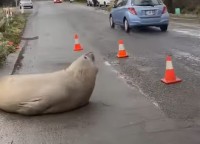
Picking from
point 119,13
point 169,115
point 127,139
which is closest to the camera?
point 127,139

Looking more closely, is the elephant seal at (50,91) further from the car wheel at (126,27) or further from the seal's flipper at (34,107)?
the car wheel at (126,27)

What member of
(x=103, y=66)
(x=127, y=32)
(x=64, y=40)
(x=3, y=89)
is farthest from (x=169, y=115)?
(x=127, y=32)

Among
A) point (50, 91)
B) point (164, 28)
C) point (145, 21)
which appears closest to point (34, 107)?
point (50, 91)

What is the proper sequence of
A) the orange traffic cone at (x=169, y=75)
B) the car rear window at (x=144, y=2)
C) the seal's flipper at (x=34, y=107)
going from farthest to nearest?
1. the car rear window at (x=144, y=2)
2. the orange traffic cone at (x=169, y=75)
3. the seal's flipper at (x=34, y=107)

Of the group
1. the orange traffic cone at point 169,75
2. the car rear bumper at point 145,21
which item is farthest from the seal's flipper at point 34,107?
the car rear bumper at point 145,21

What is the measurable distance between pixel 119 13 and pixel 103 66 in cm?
1008

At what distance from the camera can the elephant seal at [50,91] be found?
736 cm

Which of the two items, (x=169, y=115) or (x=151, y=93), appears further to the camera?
(x=151, y=93)

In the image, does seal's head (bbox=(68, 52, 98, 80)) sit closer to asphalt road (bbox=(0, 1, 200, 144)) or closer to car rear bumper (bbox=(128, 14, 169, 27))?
asphalt road (bbox=(0, 1, 200, 144))

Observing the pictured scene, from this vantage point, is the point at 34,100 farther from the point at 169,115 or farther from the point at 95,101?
the point at 169,115

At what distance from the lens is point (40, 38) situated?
809 inches

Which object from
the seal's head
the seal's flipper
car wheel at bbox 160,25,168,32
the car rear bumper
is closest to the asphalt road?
Answer: the seal's flipper

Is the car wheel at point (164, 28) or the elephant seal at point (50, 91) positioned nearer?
the elephant seal at point (50, 91)

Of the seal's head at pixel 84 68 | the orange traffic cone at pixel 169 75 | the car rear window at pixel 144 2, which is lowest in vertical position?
the orange traffic cone at pixel 169 75
